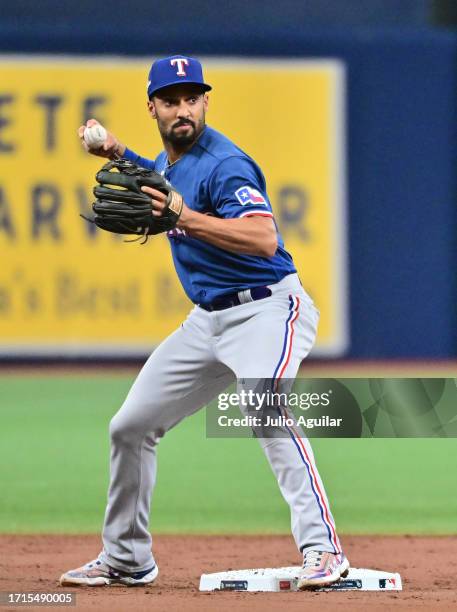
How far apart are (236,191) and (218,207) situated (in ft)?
0.33

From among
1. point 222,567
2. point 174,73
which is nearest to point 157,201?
point 174,73

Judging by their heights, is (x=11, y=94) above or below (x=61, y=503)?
above

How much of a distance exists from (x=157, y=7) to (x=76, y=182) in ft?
8.36

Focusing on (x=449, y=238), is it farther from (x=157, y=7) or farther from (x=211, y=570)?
(x=211, y=570)

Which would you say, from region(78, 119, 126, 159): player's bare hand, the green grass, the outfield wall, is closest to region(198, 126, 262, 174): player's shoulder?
region(78, 119, 126, 159): player's bare hand

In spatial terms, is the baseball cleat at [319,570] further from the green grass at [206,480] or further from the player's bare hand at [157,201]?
the green grass at [206,480]

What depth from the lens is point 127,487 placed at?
4688 millimetres

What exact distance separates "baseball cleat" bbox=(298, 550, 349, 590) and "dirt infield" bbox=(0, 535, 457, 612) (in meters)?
Answer: 0.04

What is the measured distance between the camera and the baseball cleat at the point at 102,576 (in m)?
4.68

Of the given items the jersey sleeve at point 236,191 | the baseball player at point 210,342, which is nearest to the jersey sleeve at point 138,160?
the baseball player at point 210,342

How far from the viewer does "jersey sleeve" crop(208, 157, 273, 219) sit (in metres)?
4.46

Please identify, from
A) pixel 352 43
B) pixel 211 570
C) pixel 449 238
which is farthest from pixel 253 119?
pixel 211 570

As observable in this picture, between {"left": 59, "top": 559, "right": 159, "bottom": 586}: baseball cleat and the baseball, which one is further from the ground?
the baseball

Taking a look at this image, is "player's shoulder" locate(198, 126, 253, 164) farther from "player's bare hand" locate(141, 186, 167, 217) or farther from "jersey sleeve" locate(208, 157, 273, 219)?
"player's bare hand" locate(141, 186, 167, 217)
